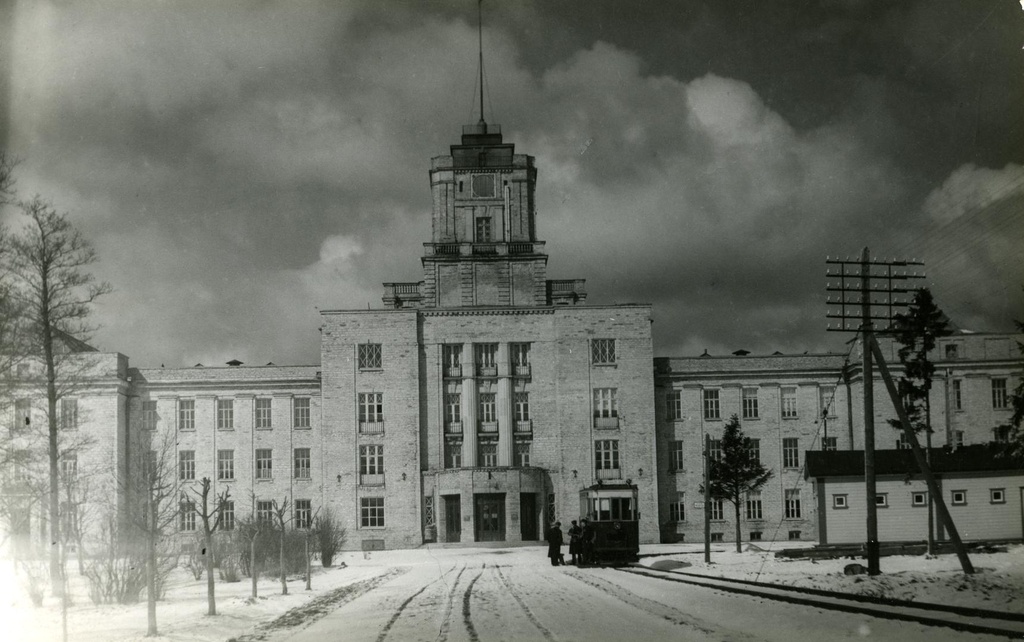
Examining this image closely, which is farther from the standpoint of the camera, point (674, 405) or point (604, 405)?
point (674, 405)

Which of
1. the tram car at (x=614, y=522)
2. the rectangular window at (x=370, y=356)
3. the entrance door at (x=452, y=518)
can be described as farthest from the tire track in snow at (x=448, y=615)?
the rectangular window at (x=370, y=356)

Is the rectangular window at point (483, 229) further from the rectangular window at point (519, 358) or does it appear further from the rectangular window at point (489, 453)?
the rectangular window at point (489, 453)

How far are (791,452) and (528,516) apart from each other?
15108mm

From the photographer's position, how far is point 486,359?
58.1 metres

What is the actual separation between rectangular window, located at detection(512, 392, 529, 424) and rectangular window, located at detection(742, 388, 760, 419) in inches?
477

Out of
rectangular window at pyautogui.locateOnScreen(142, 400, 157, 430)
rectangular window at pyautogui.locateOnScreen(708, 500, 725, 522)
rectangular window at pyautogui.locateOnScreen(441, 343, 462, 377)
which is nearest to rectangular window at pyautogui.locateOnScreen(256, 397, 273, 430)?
rectangular window at pyautogui.locateOnScreen(142, 400, 157, 430)

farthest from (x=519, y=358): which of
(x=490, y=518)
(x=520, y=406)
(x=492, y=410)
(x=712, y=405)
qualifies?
(x=712, y=405)

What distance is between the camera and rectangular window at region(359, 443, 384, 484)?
56594 millimetres

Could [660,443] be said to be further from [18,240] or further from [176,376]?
[18,240]

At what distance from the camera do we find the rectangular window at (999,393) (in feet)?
173

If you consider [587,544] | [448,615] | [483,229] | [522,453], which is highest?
[483,229]

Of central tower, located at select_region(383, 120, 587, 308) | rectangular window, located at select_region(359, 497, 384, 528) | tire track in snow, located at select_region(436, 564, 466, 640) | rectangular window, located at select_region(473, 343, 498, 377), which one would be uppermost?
central tower, located at select_region(383, 120, 587, 308)

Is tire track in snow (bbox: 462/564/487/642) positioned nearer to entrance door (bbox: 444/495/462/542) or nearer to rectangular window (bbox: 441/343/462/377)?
entrance door (bbox: 444/495/462/542)

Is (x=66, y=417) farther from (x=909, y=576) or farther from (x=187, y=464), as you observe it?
(x=187, y=464)
